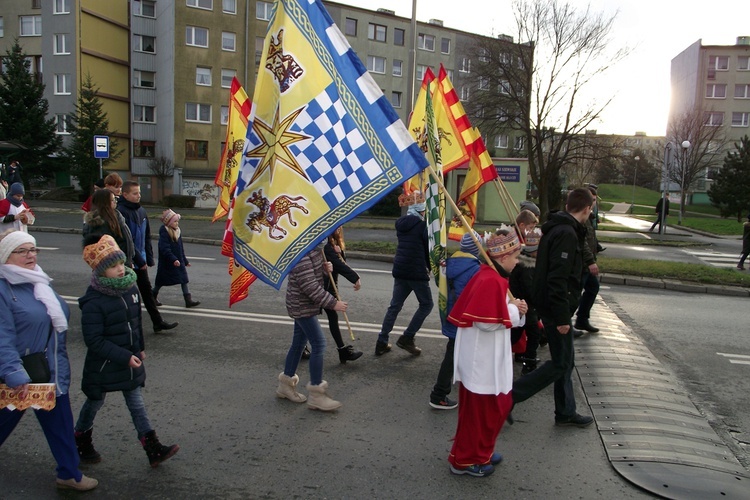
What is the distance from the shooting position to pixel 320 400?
5.14 m

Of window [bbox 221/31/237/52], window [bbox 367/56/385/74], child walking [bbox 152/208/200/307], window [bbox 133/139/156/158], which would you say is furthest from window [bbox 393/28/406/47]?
child walking [bbox 152/208/200/307]

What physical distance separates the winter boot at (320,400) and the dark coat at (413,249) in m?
1.91

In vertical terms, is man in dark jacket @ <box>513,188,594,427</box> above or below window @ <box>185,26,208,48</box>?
below

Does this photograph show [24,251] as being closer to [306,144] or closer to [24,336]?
[24,336]

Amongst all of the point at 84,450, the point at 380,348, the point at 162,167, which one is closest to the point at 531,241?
the point at 380,348

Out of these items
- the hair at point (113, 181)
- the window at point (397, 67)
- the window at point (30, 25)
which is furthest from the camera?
the window at point (397, 67)

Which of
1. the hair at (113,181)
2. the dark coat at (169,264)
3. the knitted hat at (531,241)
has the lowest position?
the dark coat at (169,264)

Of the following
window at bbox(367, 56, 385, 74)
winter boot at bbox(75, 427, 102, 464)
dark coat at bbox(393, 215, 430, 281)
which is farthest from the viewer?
window at bbox(367, 56, 385, 74)

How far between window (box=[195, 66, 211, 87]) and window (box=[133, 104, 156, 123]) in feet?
15.6

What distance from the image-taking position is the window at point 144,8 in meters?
46.3

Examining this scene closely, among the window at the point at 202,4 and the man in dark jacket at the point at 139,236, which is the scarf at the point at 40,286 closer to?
the man in dark jacket at the point at 139,236

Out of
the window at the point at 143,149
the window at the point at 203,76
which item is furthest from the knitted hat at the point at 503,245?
the window at the point at 143,149

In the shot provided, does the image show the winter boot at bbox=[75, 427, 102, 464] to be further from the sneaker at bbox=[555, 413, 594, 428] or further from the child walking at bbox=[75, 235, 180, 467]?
the sneaker at bbox=[555, 413, 594, 428]

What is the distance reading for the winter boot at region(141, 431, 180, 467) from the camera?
4043mm
